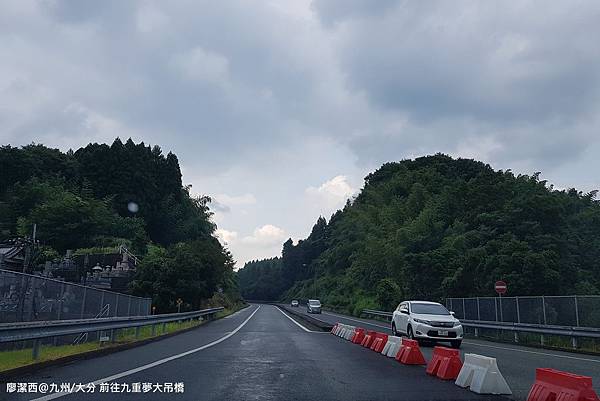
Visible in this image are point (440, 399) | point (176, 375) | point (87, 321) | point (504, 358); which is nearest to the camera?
point (440, 399)

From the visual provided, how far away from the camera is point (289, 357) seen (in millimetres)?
14594

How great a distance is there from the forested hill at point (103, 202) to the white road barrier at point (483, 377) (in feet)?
127

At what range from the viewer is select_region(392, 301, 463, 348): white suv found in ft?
64.2

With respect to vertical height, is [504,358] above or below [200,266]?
below

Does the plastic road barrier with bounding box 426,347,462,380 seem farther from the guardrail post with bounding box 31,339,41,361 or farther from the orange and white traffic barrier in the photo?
the orange and white traffic barrier

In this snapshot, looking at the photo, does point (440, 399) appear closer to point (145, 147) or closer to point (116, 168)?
point (116, 168)

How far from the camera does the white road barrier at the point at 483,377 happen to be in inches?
350

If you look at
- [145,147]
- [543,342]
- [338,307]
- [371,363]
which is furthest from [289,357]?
[145,147]

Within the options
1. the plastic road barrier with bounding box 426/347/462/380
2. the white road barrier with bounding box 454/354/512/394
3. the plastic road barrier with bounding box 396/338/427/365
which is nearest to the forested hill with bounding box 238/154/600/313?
the plastic road barrier with bounding box 396/338/427/365

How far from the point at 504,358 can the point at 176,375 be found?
32.8 ft

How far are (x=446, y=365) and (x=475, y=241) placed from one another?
3645 cm

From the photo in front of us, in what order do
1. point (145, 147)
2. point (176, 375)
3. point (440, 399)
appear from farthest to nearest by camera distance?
point (145, 147)
point (176, 375)
point (440, 399)

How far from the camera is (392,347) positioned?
50.0 ft

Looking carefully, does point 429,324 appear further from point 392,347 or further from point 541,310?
point 541,310
